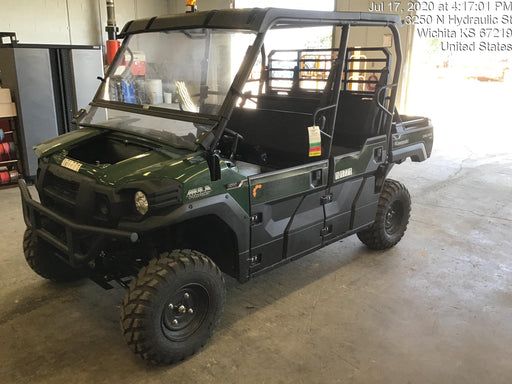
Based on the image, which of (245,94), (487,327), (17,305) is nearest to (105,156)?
(245,94)

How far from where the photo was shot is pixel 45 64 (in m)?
5.37

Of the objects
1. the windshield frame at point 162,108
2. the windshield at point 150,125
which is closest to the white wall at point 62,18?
the windshield frame at point 162,108

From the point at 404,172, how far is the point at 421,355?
14.0ft

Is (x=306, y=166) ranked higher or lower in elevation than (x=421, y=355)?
higher

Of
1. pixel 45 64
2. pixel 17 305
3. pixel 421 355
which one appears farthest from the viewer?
pixel 45 64

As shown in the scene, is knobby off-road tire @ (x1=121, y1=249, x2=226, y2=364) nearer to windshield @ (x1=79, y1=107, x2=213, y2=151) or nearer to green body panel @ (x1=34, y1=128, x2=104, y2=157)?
windshield @ (x1=79, y1=107, x2=213, y2=151)

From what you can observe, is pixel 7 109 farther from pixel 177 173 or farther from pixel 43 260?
pixel 177 173

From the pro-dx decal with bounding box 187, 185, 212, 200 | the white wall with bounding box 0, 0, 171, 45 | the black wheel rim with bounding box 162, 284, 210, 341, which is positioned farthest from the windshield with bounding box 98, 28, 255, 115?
the white wall with bounding box 0, 0, 171, 45

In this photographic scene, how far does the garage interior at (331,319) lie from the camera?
2303 millimetres

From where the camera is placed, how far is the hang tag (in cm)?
271

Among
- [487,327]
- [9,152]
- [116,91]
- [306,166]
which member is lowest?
[487,327]

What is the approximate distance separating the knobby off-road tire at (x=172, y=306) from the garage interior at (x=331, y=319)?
0.12 metres

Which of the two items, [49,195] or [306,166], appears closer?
[49,195]

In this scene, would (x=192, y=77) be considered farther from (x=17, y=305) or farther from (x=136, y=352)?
(x=17, y=305)
